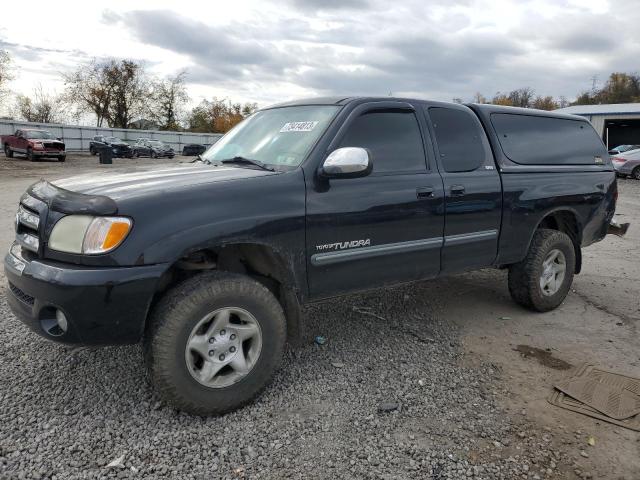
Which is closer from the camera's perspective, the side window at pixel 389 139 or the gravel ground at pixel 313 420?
the gravel ground at pixel 313 420

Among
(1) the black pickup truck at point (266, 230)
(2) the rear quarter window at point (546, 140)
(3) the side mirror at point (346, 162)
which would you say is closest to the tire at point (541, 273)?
(1) the black pickup truck at point (266, 230)

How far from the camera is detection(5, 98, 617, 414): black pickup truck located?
8.76 ft

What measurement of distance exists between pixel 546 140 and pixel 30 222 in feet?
14.3

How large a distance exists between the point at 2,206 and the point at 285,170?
10.4 meters

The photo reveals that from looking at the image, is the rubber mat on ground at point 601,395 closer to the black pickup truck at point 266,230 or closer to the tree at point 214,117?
the black pickup truck at point 266,230

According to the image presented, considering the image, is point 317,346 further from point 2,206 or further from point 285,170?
point 2,206

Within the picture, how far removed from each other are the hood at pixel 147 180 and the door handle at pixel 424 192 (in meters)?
1.12

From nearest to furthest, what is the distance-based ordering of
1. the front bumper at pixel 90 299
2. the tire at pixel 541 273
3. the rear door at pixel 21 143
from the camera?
the front bumper at pixel 90 299 → the tire at pixel 541 273 → the rear door at pixel 21 143

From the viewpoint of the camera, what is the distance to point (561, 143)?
5.04 m

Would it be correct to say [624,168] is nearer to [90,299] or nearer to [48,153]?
[90,299]

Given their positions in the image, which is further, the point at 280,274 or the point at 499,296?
the point at 499,296

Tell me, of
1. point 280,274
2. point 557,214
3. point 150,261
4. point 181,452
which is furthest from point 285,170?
point 557,214

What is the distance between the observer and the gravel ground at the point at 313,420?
2590mm

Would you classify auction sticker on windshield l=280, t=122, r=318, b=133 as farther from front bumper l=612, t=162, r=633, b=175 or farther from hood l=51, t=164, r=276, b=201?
front bumper l=612, t=162, r=633, b=175
